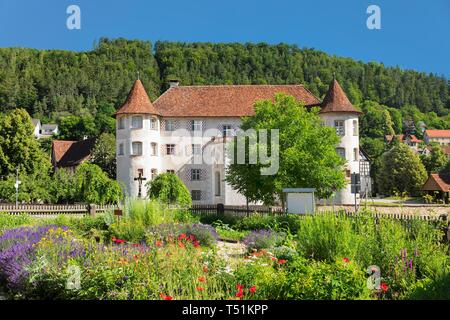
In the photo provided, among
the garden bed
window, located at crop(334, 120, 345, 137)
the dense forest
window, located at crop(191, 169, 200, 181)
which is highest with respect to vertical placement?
the dense forest

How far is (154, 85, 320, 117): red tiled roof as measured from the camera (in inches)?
1639

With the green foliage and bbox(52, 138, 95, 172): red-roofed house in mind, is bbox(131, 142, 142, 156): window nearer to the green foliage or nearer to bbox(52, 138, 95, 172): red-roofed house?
bbox(52, 138, 95, 172): red-roofed house

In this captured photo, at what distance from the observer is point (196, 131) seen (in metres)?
41.9

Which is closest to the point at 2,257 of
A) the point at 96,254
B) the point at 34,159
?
Result: the point at 96,254

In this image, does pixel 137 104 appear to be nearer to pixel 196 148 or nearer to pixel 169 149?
pixel 169 149

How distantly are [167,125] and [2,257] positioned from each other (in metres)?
32.9

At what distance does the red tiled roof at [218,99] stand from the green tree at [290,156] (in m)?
13.8

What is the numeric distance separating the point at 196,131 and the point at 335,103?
12431 mm

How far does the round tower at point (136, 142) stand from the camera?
38.8 meters

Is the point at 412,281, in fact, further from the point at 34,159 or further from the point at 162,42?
the point at 162,42

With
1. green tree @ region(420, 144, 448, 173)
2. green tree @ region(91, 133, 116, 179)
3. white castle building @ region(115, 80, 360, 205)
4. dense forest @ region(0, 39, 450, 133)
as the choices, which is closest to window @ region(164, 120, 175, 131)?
white castle building @ region(115, 80, 360, 205)

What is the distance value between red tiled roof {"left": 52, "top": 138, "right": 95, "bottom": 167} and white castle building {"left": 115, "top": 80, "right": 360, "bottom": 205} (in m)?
22.5

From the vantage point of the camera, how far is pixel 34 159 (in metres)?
45.5

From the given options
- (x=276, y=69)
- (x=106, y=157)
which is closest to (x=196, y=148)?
(x=106, y=157)
